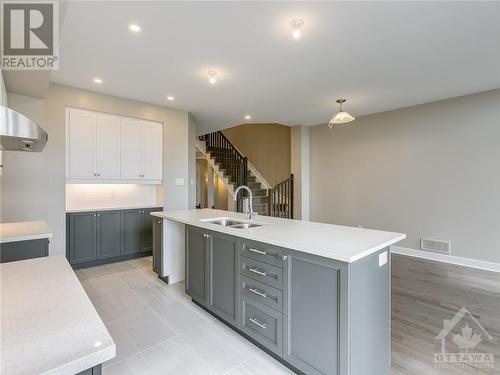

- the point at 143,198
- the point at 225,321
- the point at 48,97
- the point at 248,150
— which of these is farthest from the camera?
the point at 248,150

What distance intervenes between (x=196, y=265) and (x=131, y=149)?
2.75 m

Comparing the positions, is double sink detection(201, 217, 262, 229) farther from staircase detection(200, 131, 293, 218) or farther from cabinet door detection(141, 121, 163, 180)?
staircase detection(200, 131, 293, 218)

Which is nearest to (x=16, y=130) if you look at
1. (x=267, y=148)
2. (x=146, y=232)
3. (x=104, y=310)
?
(x=104, y=310)

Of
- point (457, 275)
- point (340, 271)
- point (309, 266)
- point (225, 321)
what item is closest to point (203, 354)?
point (225, 321)

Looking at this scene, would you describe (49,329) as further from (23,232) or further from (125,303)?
(125,303)

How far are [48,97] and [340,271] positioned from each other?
4411mm

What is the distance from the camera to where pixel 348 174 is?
563 cm

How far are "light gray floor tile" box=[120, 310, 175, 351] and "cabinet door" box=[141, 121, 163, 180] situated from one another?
2648mm

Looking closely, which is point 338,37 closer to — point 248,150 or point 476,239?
point 476,239

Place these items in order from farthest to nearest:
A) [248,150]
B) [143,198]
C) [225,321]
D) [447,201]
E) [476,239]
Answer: [248,150], [143,198], [447,201], [476,239], [225,321]

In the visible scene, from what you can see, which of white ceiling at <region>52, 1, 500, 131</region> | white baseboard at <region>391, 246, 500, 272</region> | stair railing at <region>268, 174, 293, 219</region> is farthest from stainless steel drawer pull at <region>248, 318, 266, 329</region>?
stair railing at <region>268, 174, 293, 219</region>

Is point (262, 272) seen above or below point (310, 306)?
above

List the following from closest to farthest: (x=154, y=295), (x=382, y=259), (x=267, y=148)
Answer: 1. (x=382, y=259)
2. (x=154, y=295)
3. (x=267, y=148)

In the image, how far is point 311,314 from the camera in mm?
1600
